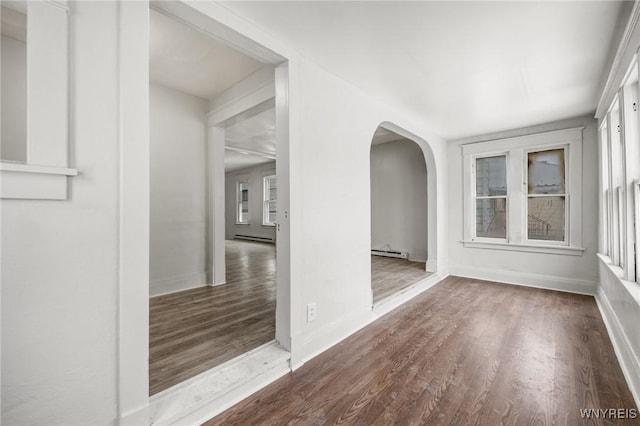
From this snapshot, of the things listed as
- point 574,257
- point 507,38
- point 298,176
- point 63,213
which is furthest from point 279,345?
point 574,257

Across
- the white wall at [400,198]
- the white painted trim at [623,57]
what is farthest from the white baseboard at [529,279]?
the white painted trim at [623,57]

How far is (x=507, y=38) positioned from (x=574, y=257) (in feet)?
11.4

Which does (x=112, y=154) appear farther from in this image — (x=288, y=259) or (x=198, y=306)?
(x=198, y=306)

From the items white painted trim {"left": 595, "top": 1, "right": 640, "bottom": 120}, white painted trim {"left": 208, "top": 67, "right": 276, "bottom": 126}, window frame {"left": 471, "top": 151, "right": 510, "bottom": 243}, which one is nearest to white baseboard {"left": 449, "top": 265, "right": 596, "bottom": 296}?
window frame {"left": 471, "top": 151, "right": 510, "bottom": 243}

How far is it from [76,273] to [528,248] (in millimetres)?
5255

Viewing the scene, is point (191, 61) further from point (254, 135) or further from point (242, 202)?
point (242, 202)

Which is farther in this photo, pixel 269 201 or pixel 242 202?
pixel 242 202

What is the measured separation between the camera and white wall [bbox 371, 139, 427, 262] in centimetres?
569

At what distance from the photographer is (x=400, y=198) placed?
5988mm

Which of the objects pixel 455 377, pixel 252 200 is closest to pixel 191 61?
pixel 455 377

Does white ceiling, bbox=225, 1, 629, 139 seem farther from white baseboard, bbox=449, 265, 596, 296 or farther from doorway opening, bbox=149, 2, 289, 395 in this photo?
white baseboard, bbox=449, 265, 596, 296

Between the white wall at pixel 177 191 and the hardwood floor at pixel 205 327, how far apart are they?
300 mm

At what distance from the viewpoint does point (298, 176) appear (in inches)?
84.9

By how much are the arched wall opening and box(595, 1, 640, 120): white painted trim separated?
2442 millimetres
